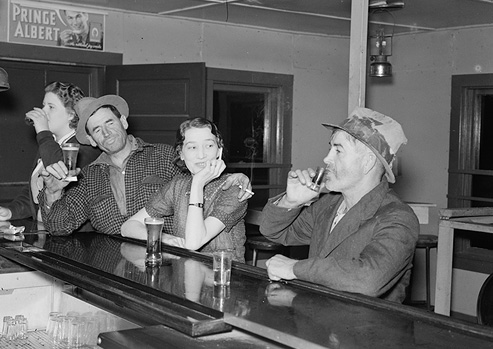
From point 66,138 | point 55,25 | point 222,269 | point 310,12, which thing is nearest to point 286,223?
point 222,269

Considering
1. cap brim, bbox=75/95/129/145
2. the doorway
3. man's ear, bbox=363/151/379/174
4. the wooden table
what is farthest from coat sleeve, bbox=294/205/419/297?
the doorway

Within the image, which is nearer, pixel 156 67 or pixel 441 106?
pixel 156 67

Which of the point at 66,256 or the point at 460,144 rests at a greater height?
the point at 460,144

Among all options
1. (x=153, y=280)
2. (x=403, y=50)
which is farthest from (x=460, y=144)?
(x=153, y=280)

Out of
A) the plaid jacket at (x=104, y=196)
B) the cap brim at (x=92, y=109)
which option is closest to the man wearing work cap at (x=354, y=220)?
the plaid jacket at (x=104, y=196)

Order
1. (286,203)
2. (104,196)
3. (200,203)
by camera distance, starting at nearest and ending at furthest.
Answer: (286,203) → (200,203) → (104,196)

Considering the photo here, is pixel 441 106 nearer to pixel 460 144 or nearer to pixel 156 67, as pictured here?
pixel 460 144

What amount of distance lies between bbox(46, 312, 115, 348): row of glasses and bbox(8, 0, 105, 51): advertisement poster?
3769 millimetres

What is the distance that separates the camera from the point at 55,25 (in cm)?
643

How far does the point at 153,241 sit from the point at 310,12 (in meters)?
4.26

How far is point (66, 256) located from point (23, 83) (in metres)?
3.82

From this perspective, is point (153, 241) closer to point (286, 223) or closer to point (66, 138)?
point (286, 223)

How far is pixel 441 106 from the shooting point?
7.43m

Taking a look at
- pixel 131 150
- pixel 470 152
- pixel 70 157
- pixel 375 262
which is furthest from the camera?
A: pixel 470 152
